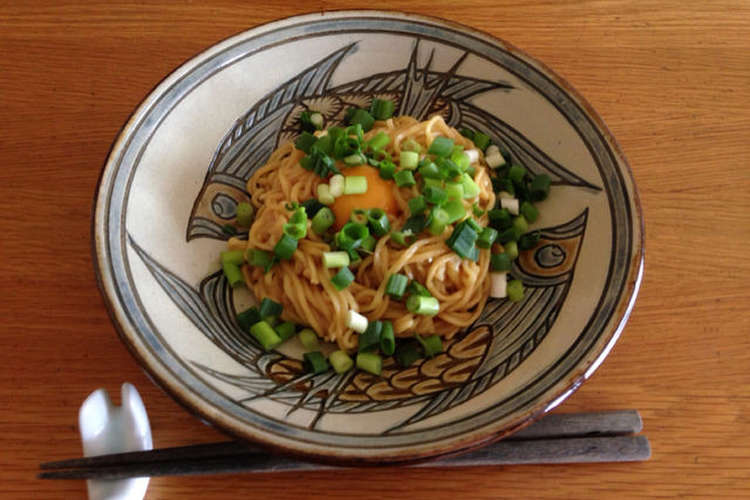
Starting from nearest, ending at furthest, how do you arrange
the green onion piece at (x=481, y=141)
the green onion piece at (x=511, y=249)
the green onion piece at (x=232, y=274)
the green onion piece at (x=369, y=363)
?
1. the green onion piece at (x=369, y=363)
2. the green onion piece at (x=232, y=274)
3. the green onion piece at (x=511, y=249)
4. the green onion piece at (x=481, y=141)

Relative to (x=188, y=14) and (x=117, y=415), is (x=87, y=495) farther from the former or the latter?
(x=188, y=14)

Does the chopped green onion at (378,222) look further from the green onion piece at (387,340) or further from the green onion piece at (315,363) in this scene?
the green onion piece at (315,363)

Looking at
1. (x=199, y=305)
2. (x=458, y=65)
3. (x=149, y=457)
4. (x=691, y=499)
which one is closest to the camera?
(x=149, y=457)

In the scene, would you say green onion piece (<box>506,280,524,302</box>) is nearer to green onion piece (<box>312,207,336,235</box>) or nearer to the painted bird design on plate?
the painted bird design on plate


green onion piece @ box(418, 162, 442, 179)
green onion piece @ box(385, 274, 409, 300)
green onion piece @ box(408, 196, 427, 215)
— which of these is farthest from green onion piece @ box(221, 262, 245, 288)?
green onion piece @ box(418, 162, 442, 179)

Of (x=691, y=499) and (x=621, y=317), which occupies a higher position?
(x=621, y=317)

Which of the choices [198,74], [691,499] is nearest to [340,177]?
[198,74]

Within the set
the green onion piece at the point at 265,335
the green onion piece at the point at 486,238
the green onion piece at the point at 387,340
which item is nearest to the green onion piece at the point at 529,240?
the green onion piece at the point at 486,238
